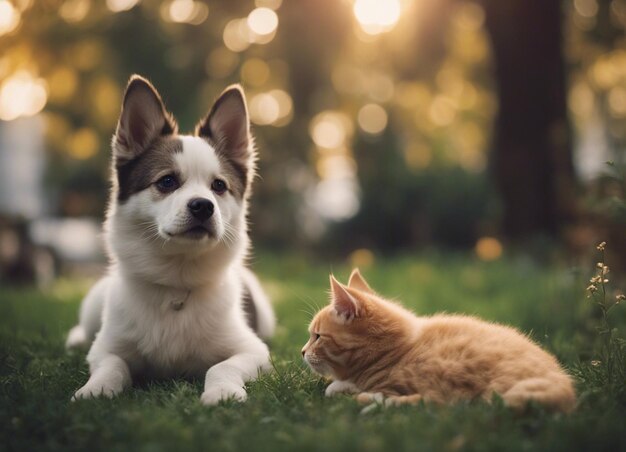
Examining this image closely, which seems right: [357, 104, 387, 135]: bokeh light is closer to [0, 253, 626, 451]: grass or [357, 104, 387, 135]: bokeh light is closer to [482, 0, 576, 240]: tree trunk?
[482, 0, 576, 240]: tree trunk

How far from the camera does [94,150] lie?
39.3ft

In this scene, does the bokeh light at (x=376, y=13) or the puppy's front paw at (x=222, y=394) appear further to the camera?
the bokeh light at (x=376, y=13)

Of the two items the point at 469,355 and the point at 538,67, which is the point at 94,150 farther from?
the point at 469,355

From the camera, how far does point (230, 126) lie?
4.37 m

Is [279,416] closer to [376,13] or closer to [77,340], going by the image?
[77,340]

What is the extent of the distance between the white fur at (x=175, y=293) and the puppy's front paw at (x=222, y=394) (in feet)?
0.65

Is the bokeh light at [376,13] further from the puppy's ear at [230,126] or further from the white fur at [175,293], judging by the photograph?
the white fur at [175,293]

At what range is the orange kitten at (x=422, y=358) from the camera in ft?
9.43

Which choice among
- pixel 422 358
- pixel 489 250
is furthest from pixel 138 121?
pixel 489 250

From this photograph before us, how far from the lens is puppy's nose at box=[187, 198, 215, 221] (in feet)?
11.6

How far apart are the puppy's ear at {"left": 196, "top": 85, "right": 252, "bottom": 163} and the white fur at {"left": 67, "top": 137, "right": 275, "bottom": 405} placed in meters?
0.27

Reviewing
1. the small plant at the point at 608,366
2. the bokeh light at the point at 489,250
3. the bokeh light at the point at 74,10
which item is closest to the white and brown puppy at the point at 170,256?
the small plant at the point at 608,366

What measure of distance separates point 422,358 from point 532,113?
7.49 meters

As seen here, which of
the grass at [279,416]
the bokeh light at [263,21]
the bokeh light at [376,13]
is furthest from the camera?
the bokeh light at [263,21]
